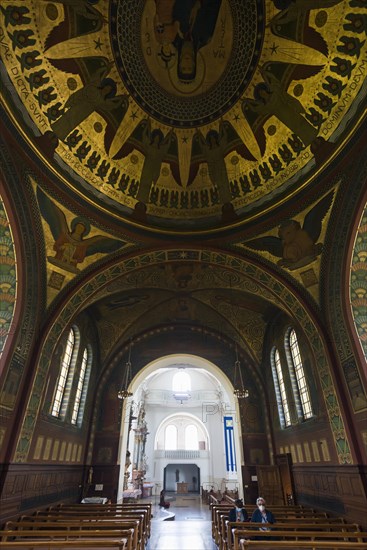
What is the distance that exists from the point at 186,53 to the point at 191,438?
111 ft

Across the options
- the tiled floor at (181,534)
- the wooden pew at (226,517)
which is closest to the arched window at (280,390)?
the wooden pew at (226,517)

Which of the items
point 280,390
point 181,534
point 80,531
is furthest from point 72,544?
point 280,390

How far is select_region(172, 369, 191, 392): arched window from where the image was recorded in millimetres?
33681

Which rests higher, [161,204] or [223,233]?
[161,204]

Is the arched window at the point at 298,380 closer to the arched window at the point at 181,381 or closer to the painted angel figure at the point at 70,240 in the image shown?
the painted angel figure at the point at 70,240

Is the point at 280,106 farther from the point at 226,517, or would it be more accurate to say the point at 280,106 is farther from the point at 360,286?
the point at 226,517

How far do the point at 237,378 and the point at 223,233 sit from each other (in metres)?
8.26

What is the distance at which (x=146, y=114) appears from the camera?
9.91 m

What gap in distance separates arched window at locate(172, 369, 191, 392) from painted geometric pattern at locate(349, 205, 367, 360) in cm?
2656

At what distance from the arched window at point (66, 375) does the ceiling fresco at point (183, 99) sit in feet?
13.7

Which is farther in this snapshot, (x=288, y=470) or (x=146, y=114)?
(x=288, y=470)

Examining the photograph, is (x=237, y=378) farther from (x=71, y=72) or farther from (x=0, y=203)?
(x=71, y=72)

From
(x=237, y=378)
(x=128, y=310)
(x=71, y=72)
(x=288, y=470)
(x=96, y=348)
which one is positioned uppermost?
(x=71, y=72)

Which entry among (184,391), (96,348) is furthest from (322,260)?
(184,391)
